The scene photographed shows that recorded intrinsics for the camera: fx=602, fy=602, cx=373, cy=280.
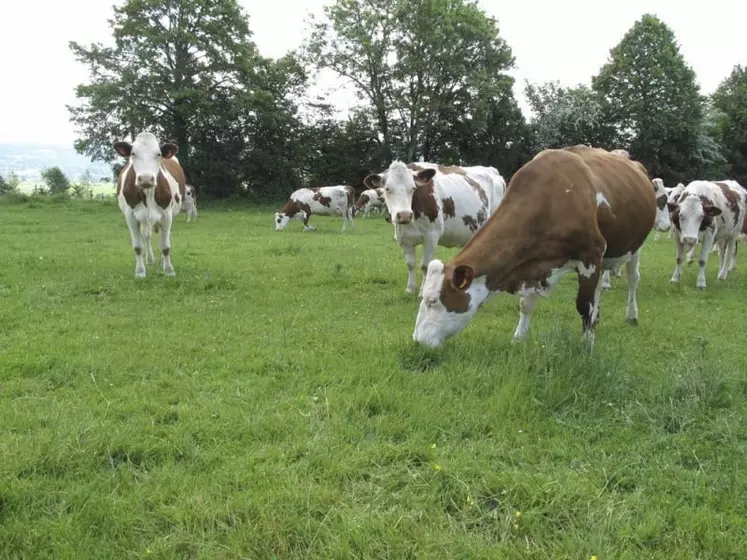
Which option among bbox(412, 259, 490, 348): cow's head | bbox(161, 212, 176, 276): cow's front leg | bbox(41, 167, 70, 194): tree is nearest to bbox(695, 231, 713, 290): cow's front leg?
bbox(412, 259, 490, 348): cow's head

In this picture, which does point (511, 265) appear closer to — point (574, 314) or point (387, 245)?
point (574, 314)

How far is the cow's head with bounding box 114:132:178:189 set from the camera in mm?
9195

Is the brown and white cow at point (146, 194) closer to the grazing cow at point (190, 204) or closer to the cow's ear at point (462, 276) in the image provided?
the cow's ear at point (462, 276)

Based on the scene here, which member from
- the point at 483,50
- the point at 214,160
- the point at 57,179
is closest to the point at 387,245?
the point at 214,160

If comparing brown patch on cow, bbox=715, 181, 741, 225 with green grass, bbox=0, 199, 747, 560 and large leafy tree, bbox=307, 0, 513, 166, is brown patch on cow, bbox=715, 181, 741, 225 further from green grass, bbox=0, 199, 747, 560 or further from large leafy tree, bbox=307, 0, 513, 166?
large leafy tree, bbox=307, 0, 513, 166

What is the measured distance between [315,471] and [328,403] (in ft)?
3.17

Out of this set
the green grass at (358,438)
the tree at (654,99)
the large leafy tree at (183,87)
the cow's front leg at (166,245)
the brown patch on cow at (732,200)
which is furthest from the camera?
the tree at (654,99)

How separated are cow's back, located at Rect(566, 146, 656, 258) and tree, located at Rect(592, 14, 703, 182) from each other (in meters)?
33.6

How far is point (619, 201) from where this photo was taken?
22.1 feet

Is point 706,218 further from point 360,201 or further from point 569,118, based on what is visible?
point 569,118

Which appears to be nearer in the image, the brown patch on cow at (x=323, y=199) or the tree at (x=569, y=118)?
the brown patch on cow at (x=323, y=199)

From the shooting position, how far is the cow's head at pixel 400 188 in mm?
8430

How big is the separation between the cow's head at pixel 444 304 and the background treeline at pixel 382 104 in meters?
29.7

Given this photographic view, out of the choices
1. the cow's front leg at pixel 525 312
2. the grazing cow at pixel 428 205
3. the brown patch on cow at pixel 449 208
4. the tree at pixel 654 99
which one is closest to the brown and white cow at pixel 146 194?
the grazing cow at pixel 428 205
